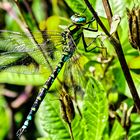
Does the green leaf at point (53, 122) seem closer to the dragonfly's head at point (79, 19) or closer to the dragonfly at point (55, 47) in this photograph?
the dragonfly at point (55, 47)

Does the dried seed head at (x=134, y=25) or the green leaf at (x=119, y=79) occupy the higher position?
the dried seed head at (x=134, y=25)

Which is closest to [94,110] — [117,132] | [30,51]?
[117,132]

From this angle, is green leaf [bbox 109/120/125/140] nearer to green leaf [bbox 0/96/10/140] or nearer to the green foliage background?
the green foliage background

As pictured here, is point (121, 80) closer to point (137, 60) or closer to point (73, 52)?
point (137, 60)

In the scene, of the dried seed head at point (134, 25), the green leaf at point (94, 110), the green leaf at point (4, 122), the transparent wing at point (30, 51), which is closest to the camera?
the dried seed head at point (134, 25)

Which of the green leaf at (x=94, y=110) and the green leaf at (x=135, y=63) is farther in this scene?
the green leaf at (x=135, y=63)

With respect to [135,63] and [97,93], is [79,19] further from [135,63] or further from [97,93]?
[97,93]

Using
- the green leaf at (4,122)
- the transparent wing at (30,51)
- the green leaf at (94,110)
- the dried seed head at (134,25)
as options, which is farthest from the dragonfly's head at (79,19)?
the green leaf at (4,122)

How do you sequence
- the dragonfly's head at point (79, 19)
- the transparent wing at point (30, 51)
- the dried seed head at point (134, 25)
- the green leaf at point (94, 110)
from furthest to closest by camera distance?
the transparent wing at point (30, 51)
the dragonfly's head at point (79, 19)
the green leaf at point (94, 110)
the dried seed head at point (134, 25)

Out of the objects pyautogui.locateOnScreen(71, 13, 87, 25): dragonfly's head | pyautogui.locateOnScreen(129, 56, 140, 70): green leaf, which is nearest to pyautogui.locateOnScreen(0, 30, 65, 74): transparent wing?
pyautogui.locateOnScreen(71, 13, 87, 25): dragonfly's head
